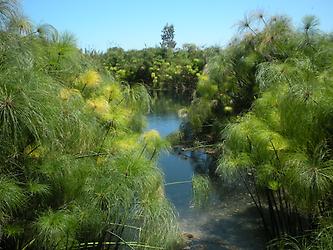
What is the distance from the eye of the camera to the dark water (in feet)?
20.5

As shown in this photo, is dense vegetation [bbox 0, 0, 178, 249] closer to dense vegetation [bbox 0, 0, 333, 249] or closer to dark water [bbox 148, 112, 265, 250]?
dense vegetation [bbox 0, 0, 333, 249]

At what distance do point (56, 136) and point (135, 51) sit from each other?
91.8ft

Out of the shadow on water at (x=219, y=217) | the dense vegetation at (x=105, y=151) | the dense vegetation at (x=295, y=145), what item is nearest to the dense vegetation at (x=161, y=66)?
the shadow on water at (x=219, y=217)

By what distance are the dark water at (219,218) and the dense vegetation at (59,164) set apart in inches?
78.6

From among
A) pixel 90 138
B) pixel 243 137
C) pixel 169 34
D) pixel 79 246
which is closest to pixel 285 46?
pixel 243 137

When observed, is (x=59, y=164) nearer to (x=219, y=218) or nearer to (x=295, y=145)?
(x=295, y=145)

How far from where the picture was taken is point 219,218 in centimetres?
714

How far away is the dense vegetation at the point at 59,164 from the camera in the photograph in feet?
11.8

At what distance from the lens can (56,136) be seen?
4.00 meters

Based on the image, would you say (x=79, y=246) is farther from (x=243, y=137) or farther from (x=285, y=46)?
(x=285, y=46)

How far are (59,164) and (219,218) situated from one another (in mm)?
3816

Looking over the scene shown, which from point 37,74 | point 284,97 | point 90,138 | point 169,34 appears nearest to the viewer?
point 37,74

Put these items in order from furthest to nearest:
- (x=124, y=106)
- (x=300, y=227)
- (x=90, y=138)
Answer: (x=124, y=106) < (x=300, y=227) < (x=90, y=138)

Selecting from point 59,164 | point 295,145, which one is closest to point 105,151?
point 59,164
